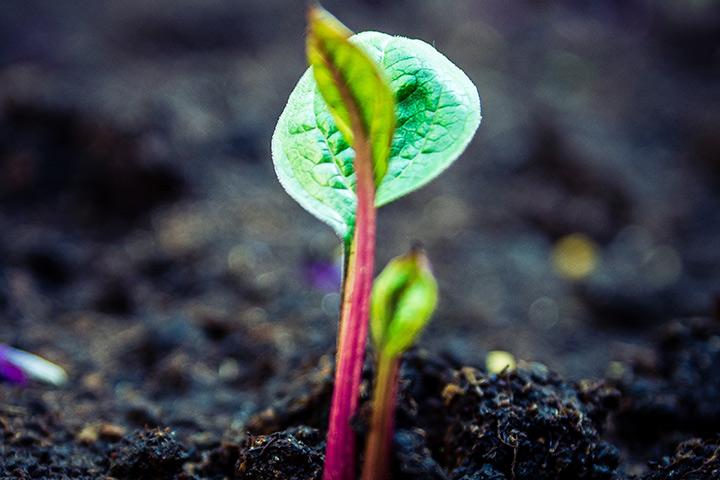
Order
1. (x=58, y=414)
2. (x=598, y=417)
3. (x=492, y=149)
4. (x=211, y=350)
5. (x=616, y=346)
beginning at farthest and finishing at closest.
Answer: (x=492, y=149), (x=616, y=346), (x=211, y=350), (x=58, y=414), (x=598, y=417)

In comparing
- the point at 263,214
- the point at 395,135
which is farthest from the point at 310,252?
the point at 395,135

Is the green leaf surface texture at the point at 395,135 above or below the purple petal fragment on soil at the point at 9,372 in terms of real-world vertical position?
above

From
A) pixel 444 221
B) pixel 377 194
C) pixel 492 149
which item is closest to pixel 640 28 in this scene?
pixel 492 149

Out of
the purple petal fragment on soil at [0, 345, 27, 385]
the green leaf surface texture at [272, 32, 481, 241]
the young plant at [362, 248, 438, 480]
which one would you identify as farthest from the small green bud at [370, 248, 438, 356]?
the purple petal fragment on soil at [0, 345, 27, 385]

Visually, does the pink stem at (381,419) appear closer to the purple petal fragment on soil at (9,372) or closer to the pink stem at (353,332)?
the pink stem at (353,332)

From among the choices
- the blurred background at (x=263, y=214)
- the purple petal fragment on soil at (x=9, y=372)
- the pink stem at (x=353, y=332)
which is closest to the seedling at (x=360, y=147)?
the pink stem at (x=353, y=332)

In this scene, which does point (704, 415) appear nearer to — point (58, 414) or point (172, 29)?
point (58, 414)

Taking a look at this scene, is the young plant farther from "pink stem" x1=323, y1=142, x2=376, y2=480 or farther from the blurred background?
the blurred background
